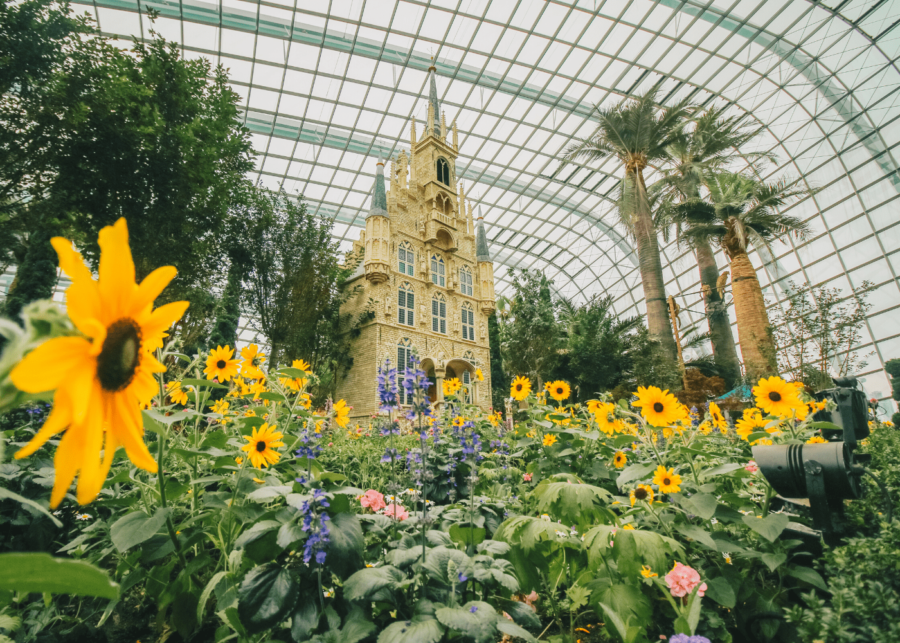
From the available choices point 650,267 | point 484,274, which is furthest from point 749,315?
point 484,274

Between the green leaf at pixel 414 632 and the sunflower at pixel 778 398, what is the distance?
176 centimetres

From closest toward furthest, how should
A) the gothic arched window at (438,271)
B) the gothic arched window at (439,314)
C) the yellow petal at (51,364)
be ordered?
1. the yellow petal at (51,364)
2. the gothic arched window at (439,314)
3. the gothic arched window at (438,271)

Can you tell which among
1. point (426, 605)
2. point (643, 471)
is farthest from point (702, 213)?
point (426, 605)

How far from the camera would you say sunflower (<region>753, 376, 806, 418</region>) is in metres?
1.96

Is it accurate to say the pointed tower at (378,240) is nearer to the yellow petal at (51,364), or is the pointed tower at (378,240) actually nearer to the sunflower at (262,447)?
the sunflower at (262,447)

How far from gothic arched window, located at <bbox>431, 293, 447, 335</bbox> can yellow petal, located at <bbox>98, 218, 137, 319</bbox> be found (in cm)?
1981

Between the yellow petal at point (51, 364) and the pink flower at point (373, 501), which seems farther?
the pink flower at point (373, 501)

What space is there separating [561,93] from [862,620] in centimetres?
2411

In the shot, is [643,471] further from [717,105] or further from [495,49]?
[717,105]

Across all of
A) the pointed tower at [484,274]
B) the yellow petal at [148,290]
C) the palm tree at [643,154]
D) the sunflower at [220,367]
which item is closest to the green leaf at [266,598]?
the yellow petal at [148,290]

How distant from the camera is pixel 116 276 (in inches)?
23.1

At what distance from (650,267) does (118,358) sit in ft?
57.4

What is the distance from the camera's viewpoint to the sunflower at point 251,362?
2.41 metres

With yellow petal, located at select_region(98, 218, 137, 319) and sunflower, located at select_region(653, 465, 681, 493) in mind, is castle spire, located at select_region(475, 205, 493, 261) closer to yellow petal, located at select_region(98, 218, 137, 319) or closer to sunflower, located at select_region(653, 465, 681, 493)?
sunflower, located at select_region(653, 465, 681, 493)
